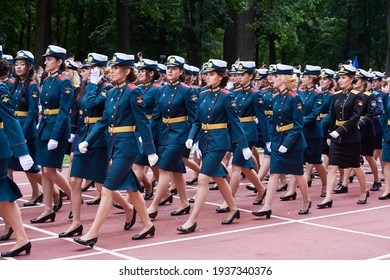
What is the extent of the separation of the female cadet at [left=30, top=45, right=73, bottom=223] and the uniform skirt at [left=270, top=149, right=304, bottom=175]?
2820mm

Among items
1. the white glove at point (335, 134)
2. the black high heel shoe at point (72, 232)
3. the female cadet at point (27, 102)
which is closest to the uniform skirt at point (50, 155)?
the female cadet at point (27, 102)

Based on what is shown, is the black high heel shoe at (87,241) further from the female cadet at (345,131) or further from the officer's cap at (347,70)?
the officer's cap at (347,70)

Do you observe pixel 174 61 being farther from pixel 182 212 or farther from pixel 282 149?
pixel 182 212

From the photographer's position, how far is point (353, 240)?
9000 mm

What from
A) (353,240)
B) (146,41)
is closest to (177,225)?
(353,240)

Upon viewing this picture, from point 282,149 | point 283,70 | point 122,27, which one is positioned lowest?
point 282,149

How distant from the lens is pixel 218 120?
9711 millimetres

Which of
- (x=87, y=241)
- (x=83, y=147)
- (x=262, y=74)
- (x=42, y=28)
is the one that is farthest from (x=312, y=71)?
(x=42, y=28)

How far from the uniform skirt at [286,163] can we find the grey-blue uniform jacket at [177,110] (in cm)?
126

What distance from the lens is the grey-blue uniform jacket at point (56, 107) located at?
9.92 metres

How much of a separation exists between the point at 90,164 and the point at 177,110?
6.37ft

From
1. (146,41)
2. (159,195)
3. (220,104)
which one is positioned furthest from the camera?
(146,41)

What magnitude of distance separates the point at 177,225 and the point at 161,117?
1835 millimetres

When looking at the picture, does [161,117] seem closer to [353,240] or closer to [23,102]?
[23,102]
